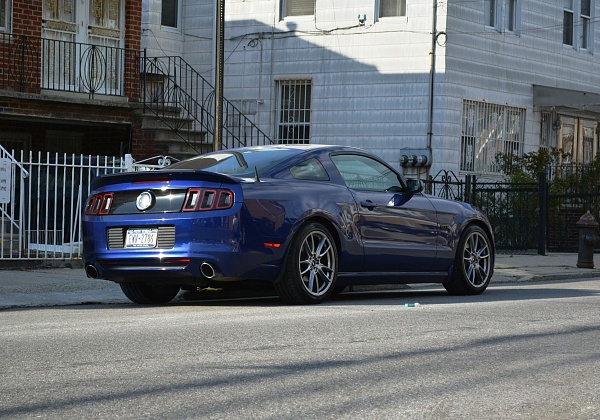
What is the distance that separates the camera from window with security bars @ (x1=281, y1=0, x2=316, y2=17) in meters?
25.1

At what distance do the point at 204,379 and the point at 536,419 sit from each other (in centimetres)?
176

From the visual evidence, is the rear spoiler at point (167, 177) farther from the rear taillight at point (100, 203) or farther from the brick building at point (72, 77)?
the brick building at point (72, 77)

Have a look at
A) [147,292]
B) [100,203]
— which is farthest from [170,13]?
[100,203]

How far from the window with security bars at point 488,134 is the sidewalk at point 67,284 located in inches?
299

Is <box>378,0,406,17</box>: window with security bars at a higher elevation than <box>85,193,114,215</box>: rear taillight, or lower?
higher

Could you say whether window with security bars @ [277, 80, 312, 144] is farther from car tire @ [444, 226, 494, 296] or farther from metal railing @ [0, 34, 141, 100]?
car tire @ [444, 226, 494, 296]

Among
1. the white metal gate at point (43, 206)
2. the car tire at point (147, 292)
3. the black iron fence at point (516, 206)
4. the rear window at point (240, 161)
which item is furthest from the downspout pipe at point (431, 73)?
the car tire at point (147, 292)

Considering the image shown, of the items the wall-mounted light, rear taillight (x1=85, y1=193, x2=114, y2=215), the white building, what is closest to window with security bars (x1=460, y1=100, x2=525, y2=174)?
the white building

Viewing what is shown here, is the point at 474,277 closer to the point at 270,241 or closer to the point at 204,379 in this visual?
the point at 270,241

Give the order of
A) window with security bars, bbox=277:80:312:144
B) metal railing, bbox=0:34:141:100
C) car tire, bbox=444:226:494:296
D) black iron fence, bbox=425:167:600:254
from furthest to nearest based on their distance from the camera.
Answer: window with security bars, bbox=277:80:312:144 → black iron fence, bbox=425:167:600:254 → metal railing, bbox=0:34:141:100 → car tire, bbox=444:226:494:296

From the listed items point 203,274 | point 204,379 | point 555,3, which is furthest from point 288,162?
point 555,3

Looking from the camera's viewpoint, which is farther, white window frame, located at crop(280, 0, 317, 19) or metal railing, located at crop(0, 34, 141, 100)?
white window frame, located at crop(280, 0, 317, 19)

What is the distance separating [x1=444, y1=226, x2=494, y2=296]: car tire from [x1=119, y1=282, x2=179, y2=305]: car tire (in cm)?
300

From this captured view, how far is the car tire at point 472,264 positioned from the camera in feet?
39.1
